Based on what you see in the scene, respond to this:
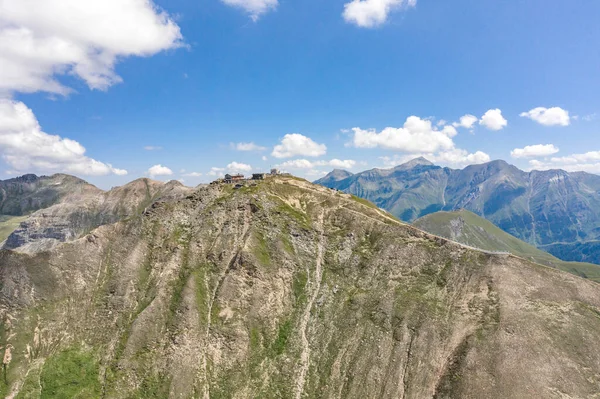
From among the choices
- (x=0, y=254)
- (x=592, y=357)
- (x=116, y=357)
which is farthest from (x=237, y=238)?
(x=592, y=357)

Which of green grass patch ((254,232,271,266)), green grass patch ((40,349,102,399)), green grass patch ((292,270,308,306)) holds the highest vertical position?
green grass patch ((254,232,271,266))

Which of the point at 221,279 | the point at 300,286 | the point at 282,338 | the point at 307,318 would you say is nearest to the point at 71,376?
the point at 221,279

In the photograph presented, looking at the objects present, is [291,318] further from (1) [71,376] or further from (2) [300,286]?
(1) [71,376]

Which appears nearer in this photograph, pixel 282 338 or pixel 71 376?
pixel 71 376

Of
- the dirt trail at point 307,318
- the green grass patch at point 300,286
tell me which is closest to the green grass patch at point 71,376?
the dirt trail at point 307,318

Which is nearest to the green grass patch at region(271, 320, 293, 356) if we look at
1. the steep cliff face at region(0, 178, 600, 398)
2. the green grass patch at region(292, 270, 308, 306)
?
the steep cliff face at region(0, 178, 600, 398)

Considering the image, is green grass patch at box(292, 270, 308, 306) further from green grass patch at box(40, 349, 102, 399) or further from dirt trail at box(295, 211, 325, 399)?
green grass patch at box(40, 349, 102, 399)

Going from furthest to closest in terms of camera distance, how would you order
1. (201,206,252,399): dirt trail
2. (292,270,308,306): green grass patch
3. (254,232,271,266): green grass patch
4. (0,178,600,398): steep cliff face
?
1. (254,232,271,266): green grass patch
2. (292,270,308,306): green grass patch
3. (201,206,252,399): dirt trail
4. (0,178,600,398): steep cliff face

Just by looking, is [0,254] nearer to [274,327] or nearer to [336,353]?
[274,327]

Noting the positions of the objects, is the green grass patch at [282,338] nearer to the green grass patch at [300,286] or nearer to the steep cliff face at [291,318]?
the steep cliff face at [291,318]
